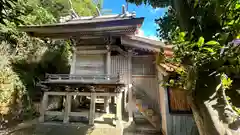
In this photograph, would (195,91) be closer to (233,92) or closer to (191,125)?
(233,92)

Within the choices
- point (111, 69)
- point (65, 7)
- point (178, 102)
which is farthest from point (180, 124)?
point (65, 7)

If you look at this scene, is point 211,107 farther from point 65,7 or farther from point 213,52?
point 65,7

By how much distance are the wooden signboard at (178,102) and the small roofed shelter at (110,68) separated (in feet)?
4.92

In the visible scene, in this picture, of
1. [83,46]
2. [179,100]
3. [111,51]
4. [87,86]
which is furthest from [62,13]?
[179,100]

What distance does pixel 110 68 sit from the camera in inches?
275

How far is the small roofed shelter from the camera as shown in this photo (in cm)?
593

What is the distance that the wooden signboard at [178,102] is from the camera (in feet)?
16.0

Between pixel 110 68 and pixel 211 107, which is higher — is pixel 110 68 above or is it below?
above

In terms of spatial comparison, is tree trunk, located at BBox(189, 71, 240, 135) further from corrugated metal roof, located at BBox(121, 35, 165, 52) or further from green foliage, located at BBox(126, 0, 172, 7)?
green foliage, located at BBox(126, 0, 172, 7)

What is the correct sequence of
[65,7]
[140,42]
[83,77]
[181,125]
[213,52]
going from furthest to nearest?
[65,7], [140,42], [83,77], [181,125], [213,52]

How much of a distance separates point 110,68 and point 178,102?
3.50m

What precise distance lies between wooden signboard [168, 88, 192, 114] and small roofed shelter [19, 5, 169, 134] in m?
1.50

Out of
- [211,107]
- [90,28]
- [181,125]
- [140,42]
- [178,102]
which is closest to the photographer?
[211,107]

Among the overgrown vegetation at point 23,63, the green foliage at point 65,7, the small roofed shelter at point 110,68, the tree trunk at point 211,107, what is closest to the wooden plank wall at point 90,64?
the small roofed shelter at point 110,68
